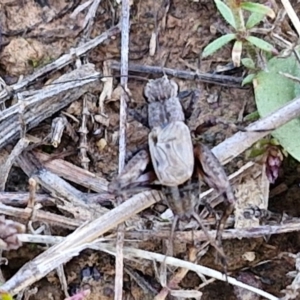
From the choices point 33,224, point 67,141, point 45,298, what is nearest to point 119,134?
point 67,141

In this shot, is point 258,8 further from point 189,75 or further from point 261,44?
point 189,75

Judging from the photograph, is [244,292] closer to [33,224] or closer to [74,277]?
[74,277]

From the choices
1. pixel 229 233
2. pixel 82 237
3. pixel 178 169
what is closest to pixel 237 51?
pixel 178 169

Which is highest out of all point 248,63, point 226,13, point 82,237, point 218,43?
point 226,13

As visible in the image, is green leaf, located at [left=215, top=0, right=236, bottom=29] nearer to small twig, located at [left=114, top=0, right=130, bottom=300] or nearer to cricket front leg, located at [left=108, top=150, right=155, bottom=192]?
small twig, located at [left=114, top=0, right=130, bottom=300]

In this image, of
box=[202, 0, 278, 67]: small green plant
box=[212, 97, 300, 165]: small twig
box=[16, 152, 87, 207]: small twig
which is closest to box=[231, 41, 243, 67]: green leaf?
box=[202, 0, 278, 67]: small green plant
